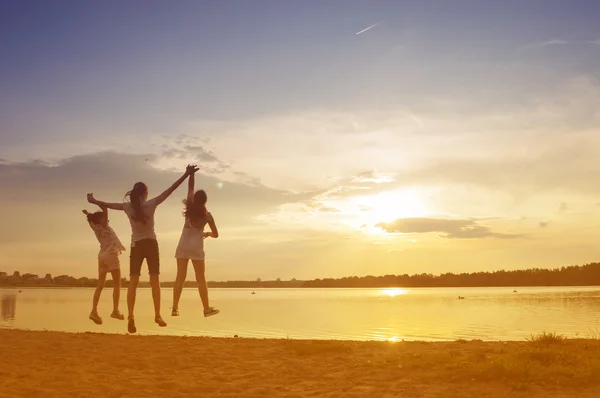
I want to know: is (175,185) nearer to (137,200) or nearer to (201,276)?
(137,200)

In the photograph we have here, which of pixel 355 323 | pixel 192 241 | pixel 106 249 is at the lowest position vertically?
pixel 355 323

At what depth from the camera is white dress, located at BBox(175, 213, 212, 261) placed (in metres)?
11.2

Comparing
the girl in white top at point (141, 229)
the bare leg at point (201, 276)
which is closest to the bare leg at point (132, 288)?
the girl in white top at point (141, 229)

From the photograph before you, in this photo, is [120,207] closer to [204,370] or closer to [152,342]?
[204,370]

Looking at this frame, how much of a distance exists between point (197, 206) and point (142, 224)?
3.55 feet

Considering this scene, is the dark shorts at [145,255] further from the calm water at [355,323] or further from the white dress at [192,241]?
the calm water at [355,323]

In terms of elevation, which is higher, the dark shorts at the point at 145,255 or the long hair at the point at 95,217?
the long hair at the point at 95,217

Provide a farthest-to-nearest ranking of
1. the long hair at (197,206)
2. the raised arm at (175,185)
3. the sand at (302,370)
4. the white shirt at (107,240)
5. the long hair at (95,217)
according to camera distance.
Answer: the sand at (302,370), the white shirt at (107,240), the long hair at (95,217), the long hair at (197,206), the raised arm at (175,185)

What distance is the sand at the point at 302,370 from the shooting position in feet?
56.9

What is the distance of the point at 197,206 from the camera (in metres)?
11.1

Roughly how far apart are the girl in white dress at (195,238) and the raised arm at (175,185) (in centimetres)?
50

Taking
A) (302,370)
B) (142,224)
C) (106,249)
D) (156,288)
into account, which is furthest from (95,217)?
(302,370)

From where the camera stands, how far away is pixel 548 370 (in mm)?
18906

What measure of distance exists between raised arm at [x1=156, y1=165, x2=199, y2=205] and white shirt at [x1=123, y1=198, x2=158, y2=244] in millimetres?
163
